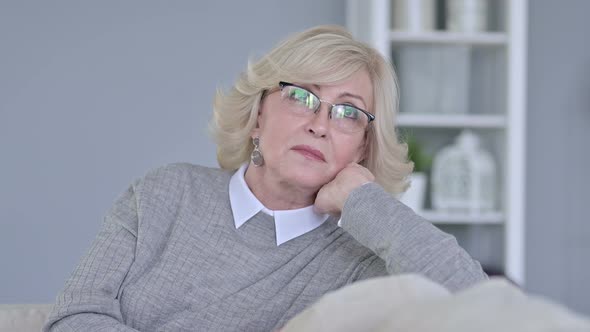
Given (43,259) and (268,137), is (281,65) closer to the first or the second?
(268,137)

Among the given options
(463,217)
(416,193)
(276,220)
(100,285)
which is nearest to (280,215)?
(276,220)

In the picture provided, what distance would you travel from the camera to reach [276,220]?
66.0 inches

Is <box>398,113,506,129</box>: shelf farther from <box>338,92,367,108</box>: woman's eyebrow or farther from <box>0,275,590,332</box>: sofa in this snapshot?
<box>0,275,590,332</box>: sofa

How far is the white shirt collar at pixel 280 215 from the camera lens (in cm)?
167

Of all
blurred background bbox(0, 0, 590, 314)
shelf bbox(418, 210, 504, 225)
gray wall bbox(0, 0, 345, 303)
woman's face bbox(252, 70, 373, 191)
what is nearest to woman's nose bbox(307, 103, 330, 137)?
woman's face bbox(252, 70, 373, 191)

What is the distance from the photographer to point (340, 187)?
1631mm

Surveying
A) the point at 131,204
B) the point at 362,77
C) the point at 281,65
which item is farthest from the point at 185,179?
the point at 362,77

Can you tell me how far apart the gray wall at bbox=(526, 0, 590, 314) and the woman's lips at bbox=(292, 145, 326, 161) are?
2.70 m

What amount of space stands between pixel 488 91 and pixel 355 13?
69 centimetres

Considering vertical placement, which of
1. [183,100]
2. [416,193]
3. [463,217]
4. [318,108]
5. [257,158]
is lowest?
[463,217]

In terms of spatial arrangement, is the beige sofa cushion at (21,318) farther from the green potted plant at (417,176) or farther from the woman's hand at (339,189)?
the green potted plant at (417,176)

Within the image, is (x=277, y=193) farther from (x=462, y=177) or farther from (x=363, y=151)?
(x=462, y=177)

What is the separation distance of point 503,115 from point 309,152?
2.16 meters

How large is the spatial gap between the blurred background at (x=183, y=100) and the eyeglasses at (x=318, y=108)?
6.05ft
